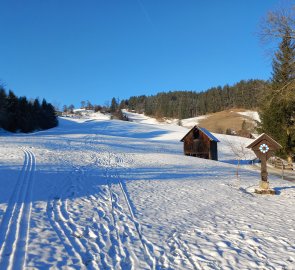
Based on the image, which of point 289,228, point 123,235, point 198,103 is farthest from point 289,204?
point 198,103

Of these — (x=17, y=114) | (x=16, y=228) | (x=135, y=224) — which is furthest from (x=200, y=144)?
(x=17, y=114)

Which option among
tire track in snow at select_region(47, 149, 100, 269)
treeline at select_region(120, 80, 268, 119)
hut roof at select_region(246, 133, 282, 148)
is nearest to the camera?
tire track in snow at select_region(47, 149, 100, 269)

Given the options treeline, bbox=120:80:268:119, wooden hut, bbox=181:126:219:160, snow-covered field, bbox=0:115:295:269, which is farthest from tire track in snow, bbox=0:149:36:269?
treeline, bbox=120:80:268:119

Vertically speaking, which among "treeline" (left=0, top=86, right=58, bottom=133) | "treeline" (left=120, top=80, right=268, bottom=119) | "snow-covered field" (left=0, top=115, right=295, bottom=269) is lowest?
"snow-covered field" (left=0, top=115, right=295, bottom=269)

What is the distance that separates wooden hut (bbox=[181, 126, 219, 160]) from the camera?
3522 centimetres

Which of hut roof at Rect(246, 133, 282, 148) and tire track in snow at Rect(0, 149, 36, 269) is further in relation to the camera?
hut roof at Rect(246, 133, 282, 148)

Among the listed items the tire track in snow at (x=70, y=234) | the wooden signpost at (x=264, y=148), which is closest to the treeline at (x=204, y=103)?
the wooden signpost at (x=264, y=148)

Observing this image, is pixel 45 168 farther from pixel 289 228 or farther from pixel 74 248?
pixel 289 228

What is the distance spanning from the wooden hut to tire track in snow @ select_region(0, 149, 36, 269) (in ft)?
87.6

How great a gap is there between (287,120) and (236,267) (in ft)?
85.7

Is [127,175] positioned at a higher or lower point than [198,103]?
lower

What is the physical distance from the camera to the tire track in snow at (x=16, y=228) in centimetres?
540

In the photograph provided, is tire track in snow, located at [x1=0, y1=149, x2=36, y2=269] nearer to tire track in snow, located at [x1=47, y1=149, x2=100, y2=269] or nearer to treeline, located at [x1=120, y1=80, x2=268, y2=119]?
tire track in snow, located at [x1=47, y1=149, x2=100, y2=269]

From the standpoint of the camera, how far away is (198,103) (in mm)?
147375
